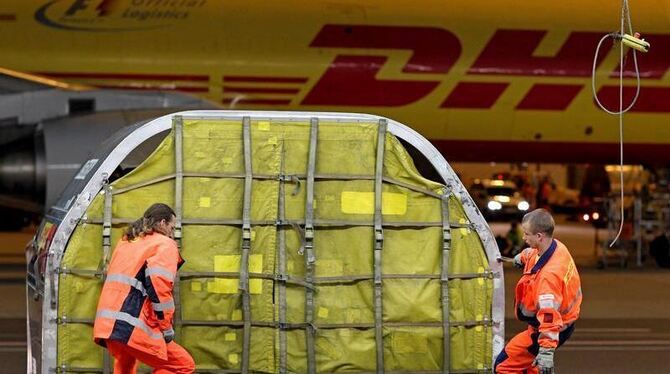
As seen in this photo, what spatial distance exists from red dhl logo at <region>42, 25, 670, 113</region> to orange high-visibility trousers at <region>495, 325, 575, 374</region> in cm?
1326

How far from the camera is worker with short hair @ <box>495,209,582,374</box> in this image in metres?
7.72

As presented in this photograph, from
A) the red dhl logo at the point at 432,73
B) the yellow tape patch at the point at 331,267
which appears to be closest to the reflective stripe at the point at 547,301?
the yellow tape patch at the point at 331,267

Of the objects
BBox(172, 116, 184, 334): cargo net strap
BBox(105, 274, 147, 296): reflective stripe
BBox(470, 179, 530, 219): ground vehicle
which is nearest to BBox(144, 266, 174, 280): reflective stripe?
BBox(105, 274, 147, 296): reflective stripe

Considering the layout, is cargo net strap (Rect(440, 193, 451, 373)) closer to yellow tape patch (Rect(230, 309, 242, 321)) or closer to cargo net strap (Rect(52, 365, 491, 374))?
cargo net strap (Rect(52, 365, 491, 374))

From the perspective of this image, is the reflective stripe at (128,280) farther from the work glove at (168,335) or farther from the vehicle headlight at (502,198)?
the vehicle headlight at (502,198)

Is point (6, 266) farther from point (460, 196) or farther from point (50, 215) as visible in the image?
point (460, 196)

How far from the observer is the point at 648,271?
2281 centimetres

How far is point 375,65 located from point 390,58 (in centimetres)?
28

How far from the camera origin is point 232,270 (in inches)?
312

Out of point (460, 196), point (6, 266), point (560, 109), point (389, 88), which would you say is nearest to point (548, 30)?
point (560, 109)

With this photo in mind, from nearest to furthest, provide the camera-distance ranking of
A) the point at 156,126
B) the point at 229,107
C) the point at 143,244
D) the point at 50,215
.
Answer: the point at 143,244
the point at 156,126
the point at 50,215
the point at 229,107

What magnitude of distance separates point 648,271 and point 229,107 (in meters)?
7.86

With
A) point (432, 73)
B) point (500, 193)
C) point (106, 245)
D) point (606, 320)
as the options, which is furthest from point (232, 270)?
point (500, 193)

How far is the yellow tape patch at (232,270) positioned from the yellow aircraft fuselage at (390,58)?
12.9m
